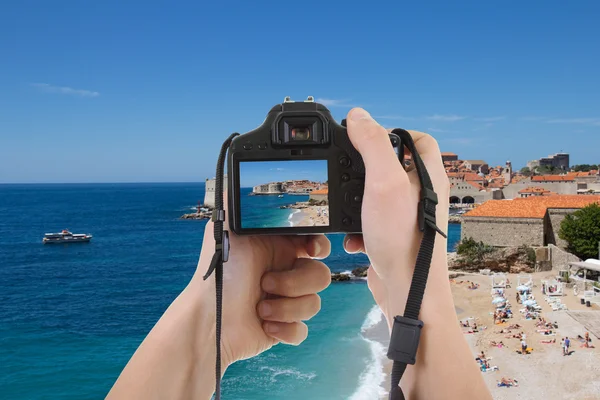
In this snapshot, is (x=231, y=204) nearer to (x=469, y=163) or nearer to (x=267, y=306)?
(x=267, y=306)

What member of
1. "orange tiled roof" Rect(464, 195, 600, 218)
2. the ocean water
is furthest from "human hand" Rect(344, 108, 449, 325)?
"orange tiled roof" Rect(464, 195, 600, 218)

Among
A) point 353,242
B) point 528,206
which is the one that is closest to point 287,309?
Result: point 353,242

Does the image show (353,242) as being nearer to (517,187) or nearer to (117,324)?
(117,324)

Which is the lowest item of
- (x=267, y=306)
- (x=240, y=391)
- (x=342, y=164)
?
(x=240, y=391)

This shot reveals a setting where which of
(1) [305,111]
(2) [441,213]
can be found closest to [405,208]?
(2) [441,213]

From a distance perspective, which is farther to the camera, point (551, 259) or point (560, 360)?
point (551, 259)

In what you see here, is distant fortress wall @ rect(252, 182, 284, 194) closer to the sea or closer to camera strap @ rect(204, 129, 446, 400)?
the sea
